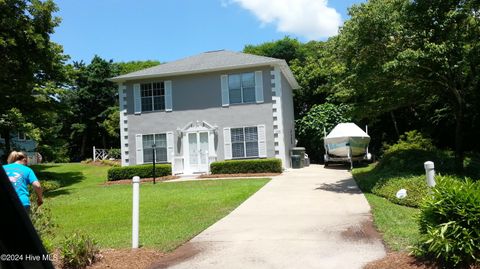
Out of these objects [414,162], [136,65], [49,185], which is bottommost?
[49,185]

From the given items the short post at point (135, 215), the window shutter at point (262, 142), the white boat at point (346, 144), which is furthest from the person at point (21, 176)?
the white boat at point (346, 144)

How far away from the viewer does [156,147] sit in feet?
80.8

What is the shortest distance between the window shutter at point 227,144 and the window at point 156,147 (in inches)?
129

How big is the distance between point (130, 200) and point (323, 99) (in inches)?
877

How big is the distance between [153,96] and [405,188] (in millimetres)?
16435

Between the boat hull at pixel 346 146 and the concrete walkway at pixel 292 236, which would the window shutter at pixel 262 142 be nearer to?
the boat hull at pixel 346 146

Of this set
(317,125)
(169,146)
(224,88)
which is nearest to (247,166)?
(224,88)

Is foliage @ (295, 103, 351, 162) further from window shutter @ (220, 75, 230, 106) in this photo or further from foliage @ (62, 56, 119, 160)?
foliage @ (62, 56, 119, 160)

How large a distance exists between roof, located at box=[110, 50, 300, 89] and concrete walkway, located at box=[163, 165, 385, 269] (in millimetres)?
11545

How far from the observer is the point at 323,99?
111ft

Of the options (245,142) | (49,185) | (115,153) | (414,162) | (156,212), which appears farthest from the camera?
(115,153)

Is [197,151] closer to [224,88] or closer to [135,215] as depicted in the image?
[224,88]

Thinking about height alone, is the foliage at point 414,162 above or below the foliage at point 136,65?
below

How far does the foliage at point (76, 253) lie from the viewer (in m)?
6.10
